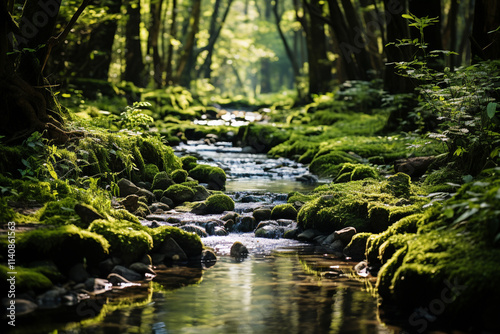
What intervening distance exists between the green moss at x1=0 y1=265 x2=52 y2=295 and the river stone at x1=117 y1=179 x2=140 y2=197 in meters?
3.53

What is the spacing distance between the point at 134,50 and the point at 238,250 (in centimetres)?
1856

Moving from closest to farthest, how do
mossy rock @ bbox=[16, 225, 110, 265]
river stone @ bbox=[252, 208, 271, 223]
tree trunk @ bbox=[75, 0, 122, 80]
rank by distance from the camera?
mossy rock @ bbox=[16, 225, 110, 265], river stone @ bbox=[252, 208, 271, 223], tree trunk @ bbox=[75, 0, 122, 80]

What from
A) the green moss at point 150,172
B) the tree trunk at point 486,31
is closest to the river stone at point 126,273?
the green moss at point 150,172

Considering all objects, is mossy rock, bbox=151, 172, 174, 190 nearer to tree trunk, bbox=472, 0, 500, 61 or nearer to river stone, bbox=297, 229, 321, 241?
river stone, bbox=297, 229, 321, 241

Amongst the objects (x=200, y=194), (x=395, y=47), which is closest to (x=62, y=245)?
(x=200, y=194)

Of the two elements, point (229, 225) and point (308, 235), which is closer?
point (308, 235)

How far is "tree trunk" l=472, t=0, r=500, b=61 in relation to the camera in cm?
791

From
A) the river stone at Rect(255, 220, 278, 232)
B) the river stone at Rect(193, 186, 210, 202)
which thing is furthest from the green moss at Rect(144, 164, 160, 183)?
the river stone at Rect(255, 220, 278, 232)

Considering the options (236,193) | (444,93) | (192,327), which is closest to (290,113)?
(236,193)

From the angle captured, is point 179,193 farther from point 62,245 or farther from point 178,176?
point 62,245

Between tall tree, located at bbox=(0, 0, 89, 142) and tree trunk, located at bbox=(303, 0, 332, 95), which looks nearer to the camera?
tall tree, located at bbox=(0, 0, 89, 142)

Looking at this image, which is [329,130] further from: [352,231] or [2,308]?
[2,308]

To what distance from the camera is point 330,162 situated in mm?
12125

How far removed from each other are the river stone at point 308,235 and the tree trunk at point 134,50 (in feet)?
56.8
